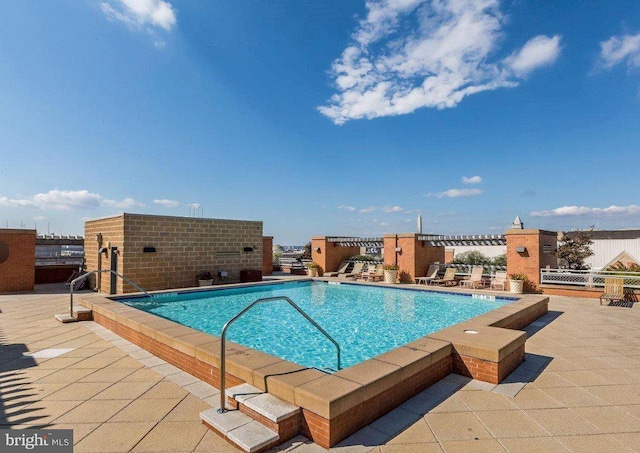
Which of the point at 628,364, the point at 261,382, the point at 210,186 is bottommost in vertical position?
the point at 628,364

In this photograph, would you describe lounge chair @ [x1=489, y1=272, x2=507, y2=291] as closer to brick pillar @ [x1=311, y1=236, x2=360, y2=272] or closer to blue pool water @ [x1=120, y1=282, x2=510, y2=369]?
blue pool water @ [x1=120, y1=282, x2=510, y2=369]

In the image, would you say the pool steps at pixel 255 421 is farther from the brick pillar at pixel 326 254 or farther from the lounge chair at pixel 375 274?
the brick pillar at pixel 326 254

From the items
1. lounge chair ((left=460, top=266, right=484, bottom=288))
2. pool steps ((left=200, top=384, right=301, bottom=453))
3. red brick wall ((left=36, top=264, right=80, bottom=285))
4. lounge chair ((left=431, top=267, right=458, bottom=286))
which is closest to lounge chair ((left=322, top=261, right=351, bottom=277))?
lounge chair ((left=431, top=267, right=458, bottom=286))

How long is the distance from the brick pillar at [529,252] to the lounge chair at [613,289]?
205 cm

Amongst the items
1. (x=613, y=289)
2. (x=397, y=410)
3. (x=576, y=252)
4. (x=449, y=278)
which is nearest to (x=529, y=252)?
(x=613, y=289)

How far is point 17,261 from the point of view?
12664mm

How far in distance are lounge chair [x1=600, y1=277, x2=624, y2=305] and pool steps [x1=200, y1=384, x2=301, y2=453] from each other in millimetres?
11413

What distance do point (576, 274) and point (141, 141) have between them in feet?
60.6

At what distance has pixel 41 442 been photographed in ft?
9.39

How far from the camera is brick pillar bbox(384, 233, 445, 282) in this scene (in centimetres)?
1532

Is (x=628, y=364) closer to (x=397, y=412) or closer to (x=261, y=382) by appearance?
(x=397, y=412)

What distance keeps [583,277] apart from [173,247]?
15846mm

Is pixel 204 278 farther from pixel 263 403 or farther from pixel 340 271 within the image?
pixel 263 403

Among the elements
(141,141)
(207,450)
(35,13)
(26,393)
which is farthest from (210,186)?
(207,450)
